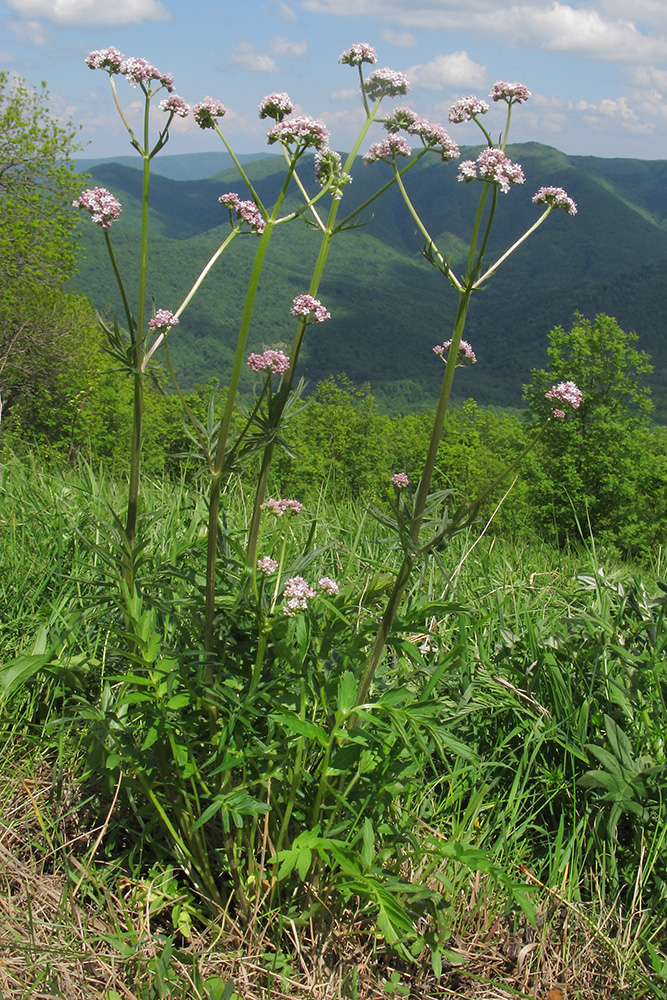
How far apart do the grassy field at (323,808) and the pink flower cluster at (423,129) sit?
3.77 ft

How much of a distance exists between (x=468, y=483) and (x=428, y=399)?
90384 mm

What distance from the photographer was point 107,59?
2.13 meters

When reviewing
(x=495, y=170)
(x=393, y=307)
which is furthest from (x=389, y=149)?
(x=393, y=307)

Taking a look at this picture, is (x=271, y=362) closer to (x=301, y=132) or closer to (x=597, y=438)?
(x=301, y=132)

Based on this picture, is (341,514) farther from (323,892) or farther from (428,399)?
(428,399)

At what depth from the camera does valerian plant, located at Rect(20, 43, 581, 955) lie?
1.84 metres

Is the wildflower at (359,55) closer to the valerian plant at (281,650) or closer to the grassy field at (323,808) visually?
the valerian plant at (281,650)

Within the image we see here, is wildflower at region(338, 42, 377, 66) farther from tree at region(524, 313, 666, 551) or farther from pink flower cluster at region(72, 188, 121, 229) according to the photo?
tree at region(524, 313, 666, 551)

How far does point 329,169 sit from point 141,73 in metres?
0.66

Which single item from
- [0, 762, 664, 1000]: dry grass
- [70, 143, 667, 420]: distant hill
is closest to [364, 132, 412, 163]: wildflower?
[0, 762, 664, 1000]: dry grass

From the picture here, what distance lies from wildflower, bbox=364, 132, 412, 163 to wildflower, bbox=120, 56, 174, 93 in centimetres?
63

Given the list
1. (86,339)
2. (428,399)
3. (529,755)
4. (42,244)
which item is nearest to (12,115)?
(42,244)

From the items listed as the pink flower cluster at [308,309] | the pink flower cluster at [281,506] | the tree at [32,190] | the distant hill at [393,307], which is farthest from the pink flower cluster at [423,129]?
the distant hill at [393,307]

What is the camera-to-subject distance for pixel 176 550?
2.87 m
